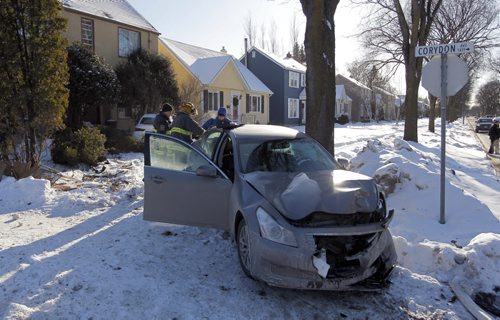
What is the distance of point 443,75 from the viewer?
6.32 meters

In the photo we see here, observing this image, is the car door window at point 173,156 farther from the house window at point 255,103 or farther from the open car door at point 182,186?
the house window at point 255,103

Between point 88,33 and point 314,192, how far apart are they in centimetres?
1919

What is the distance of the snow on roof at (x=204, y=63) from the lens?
28.8 meters

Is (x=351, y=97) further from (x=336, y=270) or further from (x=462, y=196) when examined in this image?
(x=336, y=270)

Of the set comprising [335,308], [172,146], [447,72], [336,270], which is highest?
[447,72]

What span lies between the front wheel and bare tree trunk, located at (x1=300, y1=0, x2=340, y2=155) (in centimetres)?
422

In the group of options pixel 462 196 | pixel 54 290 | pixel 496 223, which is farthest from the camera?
pixel 462 196

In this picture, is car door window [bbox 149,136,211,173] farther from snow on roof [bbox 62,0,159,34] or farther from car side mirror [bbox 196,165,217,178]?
snow on roof [bbox 62,0,159,34]

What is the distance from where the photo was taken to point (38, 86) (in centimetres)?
927

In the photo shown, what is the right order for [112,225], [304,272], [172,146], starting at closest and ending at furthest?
[304,272], [172,146], [112,225]

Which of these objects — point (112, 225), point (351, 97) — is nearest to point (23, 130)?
point (112, 225)

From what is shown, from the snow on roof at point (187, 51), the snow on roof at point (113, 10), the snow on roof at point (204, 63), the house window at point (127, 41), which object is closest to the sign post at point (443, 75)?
the snow on roof at point (113, 10)

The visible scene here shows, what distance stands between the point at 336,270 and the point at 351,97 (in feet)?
193

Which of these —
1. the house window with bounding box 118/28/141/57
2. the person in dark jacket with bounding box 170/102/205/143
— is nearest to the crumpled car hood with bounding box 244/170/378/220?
the person in dark jacket with bounding box 170/102/205/143
